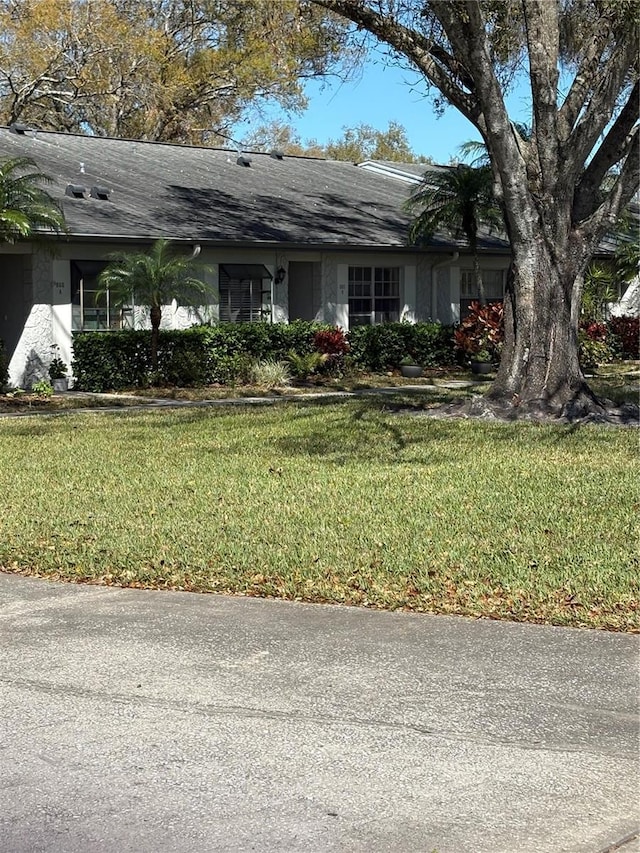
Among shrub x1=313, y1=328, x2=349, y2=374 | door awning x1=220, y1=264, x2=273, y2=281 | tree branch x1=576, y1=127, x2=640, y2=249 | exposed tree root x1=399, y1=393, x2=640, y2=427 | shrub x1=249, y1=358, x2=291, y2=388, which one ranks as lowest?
exposed tree root x1=399, y1=393, x2=640, y2=427

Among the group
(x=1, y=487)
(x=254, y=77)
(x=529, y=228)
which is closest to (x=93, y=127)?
(x=254, y=77)

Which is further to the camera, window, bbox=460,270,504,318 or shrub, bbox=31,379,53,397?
window, bbox=460,270,504,318

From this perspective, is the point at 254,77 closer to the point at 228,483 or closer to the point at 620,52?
the point at 620,52

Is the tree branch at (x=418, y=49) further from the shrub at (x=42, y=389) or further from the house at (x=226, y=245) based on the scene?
the shrub at (x=42, y=389)

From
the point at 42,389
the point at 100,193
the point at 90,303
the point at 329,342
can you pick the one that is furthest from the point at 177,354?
the point at 100,193

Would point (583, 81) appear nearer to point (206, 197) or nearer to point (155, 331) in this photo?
point (155, 331)

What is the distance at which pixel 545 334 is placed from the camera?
15617 millimetres

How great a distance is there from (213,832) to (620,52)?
1318cm

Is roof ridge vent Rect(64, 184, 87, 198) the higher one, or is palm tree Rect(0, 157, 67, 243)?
roof ridge vent Rect(64, 184, 87, 198)

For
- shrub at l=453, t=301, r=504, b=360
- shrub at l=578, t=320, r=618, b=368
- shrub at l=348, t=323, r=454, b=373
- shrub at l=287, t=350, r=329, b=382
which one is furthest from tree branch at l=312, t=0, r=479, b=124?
shrub at l=578, t=320, r=618, b=368

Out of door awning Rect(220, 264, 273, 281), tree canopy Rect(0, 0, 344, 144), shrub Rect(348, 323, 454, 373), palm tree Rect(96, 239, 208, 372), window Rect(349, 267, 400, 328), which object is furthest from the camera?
tree canopy Rect(0, 0, 344, 144)

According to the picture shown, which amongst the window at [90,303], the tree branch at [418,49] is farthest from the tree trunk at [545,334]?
the window at [90,303]

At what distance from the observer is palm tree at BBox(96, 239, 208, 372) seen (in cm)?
1927

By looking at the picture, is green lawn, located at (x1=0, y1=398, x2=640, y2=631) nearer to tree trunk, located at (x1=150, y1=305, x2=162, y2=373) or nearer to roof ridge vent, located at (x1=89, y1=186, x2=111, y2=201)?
tree trunk, located at (x1=150, y1=305, x2=162, y2=373)
